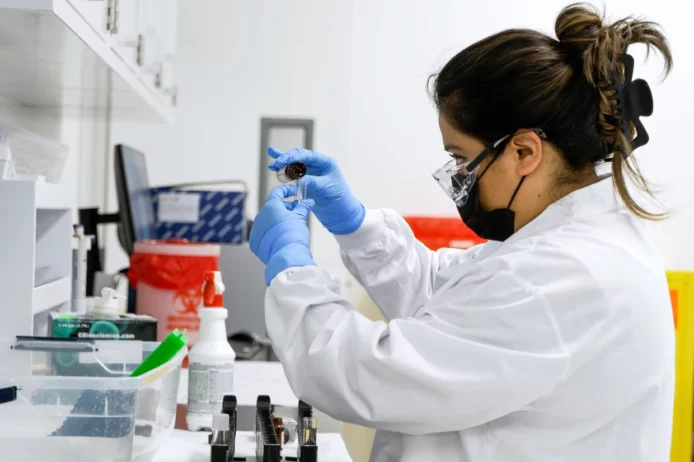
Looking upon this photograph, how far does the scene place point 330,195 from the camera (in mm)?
1439

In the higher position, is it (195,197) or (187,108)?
(187,108)

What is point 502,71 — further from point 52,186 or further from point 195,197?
point 195,197

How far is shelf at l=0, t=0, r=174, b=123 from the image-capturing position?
3.51 ft

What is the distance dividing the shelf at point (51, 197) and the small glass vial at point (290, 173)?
41 cm

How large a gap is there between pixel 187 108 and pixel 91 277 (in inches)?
81.3

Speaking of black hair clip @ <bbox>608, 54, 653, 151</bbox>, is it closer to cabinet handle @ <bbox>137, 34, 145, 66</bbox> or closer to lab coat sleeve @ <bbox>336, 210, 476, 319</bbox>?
lab coat sleeve @ <bbox>336, 210, 476, 319</bbox>

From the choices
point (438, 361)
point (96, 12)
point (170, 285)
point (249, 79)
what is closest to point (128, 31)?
point (96, 12)

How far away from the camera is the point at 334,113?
410 centimetres

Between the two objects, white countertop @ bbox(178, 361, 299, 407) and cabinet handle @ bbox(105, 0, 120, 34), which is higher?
cabinet handle @ bbox(105, 0, 120, 34)

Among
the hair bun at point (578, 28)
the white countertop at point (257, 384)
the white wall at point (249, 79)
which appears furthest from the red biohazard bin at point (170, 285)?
the white wall at point (249, 79)

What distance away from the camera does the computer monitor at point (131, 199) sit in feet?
7.11

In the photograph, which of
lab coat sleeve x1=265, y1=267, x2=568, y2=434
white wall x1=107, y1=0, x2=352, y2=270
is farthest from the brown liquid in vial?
white wall x1=107, y1=0, x2=352, y2=270

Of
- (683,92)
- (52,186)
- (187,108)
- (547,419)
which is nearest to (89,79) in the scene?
(52,186)

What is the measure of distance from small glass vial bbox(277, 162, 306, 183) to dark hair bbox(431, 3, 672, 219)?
321 millimetres
